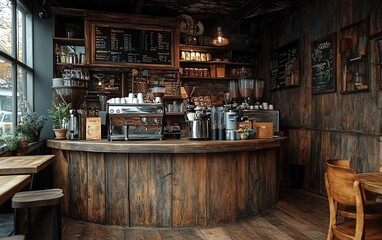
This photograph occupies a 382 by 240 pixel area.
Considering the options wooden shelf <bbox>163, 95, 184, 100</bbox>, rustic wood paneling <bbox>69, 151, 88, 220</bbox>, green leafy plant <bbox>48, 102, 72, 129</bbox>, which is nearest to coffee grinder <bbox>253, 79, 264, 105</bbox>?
wooden shelf <bbox>163, 95, 184, 100</bbox>

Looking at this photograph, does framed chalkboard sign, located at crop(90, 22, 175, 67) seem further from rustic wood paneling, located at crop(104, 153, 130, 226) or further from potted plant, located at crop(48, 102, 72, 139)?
rustic wood paneling, located at crop(104, 153, 130, 226)

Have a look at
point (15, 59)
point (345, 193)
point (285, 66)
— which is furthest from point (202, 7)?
point (345, 193)

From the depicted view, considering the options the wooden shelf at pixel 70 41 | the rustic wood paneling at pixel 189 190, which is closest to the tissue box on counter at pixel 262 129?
the rustic wood paneling at pixel 189 190

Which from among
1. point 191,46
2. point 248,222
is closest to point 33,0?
point 191,46

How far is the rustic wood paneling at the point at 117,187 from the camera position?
3502 millimetres

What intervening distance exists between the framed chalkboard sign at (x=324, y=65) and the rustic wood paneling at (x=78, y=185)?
364cm

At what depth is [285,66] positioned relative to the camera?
5.98 meters

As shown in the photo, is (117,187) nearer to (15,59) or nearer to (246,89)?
(15,59)

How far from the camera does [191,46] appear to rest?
6418 mm

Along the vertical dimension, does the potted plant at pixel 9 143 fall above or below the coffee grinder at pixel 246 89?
below

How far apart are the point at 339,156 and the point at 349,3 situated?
7.12 feet

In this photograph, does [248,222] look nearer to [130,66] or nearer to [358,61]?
[358,61]

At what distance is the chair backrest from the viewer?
1936 mm

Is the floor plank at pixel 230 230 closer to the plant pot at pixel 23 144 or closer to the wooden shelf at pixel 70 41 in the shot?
the plant pot at pixel 23 144
